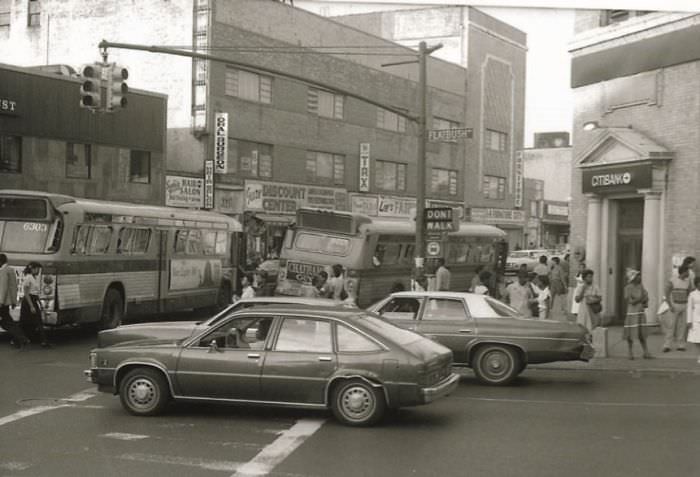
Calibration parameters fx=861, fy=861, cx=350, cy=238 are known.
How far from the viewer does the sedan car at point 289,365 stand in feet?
28.5

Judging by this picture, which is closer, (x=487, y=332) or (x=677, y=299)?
(x=487, y=332)

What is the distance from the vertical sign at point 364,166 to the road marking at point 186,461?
108 feet

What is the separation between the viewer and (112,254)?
56.7ft

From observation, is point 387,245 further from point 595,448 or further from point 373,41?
point 373,41

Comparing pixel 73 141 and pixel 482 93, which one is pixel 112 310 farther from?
pixel 482 93

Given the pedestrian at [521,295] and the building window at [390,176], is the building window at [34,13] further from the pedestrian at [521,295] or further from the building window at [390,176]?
the pedestrian at [521,295]

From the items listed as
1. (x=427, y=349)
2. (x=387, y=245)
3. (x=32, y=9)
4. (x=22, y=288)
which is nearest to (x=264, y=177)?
(x=32, y=9)

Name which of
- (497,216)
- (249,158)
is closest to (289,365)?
(249,158)

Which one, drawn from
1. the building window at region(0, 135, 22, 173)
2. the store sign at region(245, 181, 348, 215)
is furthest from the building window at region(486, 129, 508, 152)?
the building window at region(0, 135, 22, 173)

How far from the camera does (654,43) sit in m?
18.3

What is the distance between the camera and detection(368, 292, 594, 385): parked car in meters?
11.7

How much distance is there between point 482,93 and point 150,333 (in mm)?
39811

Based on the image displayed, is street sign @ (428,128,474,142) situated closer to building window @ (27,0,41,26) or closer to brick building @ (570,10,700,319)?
brick building @ (570,10,700,319)

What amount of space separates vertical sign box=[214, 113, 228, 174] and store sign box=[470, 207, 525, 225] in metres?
19.1
